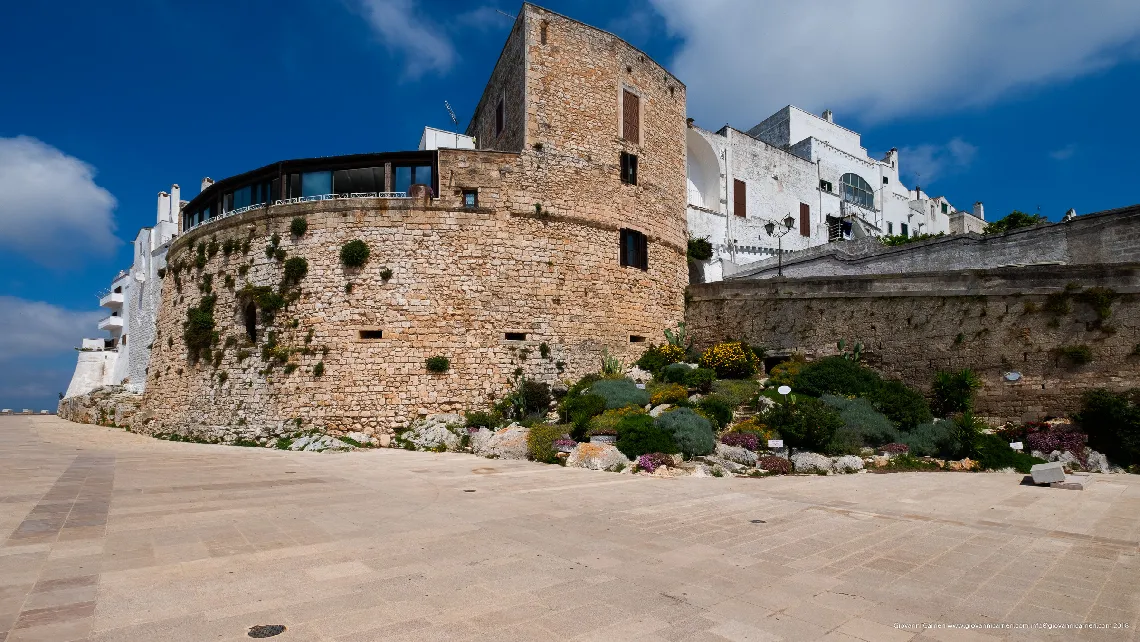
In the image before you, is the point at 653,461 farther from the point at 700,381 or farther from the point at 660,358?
the point at 660,358

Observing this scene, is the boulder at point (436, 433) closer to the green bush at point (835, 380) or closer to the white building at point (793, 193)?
the green bush at point (835, 380)

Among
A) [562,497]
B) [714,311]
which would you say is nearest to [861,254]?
[714,311]

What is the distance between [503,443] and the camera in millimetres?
14477

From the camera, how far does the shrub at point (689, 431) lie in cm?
1240

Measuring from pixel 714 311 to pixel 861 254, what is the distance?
729 centimetres

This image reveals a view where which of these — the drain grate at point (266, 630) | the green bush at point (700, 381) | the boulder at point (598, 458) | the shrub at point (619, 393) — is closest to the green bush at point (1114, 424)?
the green bush at point (700, 381)

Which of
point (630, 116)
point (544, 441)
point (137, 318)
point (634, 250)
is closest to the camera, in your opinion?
point (544, 441)

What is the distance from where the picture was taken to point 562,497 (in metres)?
9.10

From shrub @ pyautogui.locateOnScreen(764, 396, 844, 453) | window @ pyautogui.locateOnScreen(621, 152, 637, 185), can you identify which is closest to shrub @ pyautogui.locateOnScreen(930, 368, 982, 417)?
shrub @ pyautogui.locateOnScreen(764, 396, 844, 453)

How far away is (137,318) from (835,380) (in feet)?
103

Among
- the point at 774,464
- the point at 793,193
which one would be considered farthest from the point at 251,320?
the point at 793,193

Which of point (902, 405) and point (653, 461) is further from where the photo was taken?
point (902, 405)

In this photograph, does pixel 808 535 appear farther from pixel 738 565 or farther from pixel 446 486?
pixel 446 486

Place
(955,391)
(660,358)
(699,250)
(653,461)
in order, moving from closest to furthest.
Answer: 1. (653,461)
2. (955,391)
3. (660,358)
4. (699,250)
